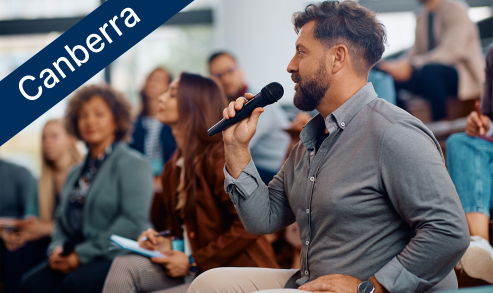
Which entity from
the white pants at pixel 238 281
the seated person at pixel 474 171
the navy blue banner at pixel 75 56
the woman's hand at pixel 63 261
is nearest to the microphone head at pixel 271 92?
the white pants at pixel 238 281

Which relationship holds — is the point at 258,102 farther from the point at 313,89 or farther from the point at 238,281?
the point at 238,281

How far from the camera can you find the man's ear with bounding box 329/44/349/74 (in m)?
1.10

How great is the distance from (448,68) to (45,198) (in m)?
2.89

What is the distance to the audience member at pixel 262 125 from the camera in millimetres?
2791

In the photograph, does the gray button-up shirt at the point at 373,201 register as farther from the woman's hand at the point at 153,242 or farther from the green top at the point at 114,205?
the green top at the point at 114,205

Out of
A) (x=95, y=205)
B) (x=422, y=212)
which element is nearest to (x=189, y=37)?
(x=95, y=205)

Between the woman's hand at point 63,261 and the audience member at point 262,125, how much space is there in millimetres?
1123

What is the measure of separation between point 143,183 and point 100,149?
0.40 meters

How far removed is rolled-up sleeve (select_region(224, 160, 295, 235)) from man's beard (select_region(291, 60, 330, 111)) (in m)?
0.22

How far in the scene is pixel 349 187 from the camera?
3.26ft

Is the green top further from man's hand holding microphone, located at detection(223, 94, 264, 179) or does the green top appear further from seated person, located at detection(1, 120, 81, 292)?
man's hand holding microphone, located at detection(223, 94, 264, 179)

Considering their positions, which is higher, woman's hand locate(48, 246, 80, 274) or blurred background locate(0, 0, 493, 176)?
blurred background locate(0, 0, 493, 176)

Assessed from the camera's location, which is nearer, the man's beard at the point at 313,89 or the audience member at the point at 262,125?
the man's beard at the point at 313,89

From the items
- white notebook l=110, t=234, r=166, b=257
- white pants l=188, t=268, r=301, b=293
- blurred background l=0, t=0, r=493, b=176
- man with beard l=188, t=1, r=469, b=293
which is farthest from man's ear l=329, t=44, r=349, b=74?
blurred background l=0, t=0, r=493, b=176
